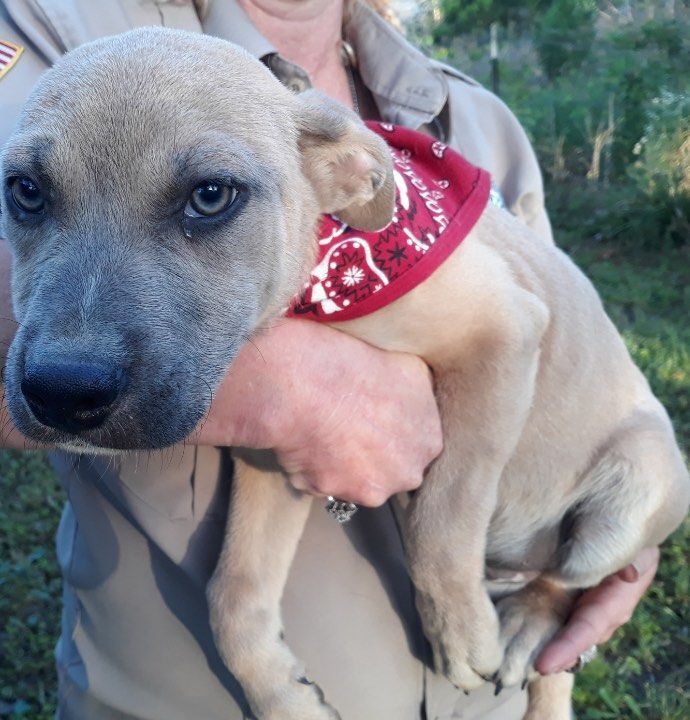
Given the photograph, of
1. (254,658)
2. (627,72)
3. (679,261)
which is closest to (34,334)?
(254,658)

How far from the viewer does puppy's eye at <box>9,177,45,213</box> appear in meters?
1.97

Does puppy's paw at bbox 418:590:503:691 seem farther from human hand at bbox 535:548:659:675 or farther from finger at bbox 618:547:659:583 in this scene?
finger at bbox 618:547:659:583

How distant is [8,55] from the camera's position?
2.37 m

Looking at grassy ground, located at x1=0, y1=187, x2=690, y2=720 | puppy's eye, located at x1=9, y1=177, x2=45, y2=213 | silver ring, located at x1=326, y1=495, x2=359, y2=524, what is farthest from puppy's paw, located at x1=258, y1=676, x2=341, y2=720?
grassy ground, located at x1=0, y1=187, x2=690, y2=720

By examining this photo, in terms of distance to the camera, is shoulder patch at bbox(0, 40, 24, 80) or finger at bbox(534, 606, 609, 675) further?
finger at bbox(534, 606, 609, 675)

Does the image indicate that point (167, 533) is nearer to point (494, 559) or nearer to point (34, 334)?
point (34, 334)

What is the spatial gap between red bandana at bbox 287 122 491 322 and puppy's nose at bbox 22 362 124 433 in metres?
0.74

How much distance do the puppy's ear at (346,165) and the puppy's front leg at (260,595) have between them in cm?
75

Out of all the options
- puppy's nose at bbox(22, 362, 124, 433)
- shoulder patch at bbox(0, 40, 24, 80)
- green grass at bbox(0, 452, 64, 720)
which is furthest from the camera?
green grass at bbox(0, 452, 64, 720)

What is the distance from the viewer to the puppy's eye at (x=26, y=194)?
1.97m

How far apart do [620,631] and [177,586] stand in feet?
8.18

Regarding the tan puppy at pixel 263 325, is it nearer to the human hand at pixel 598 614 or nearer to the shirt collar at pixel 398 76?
the human hand at pixel 598 614

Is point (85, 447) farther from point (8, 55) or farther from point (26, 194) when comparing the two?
point (8, 55)

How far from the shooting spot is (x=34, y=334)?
1.77 m
